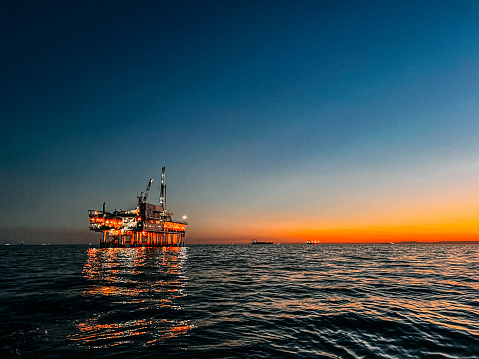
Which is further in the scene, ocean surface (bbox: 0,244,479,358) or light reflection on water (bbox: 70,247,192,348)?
light reflection on water (bbox: 70,247,192,348)

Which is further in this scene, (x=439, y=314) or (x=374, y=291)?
(x=374, y=291)

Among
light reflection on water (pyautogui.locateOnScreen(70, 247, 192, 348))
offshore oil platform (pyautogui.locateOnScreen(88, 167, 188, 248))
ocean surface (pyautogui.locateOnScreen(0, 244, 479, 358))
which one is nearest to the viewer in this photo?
ocean surface (pyautogui.locateOnScreen(0, 244, 479, 358))

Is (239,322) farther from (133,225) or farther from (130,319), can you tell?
(133,225)

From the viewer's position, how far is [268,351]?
712cm

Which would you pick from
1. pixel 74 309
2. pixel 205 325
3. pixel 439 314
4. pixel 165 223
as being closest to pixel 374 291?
pixel 439 314

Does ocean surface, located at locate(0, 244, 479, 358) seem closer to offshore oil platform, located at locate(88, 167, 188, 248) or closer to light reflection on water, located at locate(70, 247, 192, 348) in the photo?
light reflection on water, located at locate(70, 247, 192, 348)

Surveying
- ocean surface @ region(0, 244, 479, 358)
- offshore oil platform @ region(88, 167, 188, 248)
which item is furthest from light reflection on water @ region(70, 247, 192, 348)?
offshore oil platform @ region(88, 167, 188, 248)

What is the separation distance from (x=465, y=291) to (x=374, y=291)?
5.46 meters

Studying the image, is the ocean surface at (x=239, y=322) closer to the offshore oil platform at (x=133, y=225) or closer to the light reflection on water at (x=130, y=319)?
the light reflection on water at (x=130, y=319)

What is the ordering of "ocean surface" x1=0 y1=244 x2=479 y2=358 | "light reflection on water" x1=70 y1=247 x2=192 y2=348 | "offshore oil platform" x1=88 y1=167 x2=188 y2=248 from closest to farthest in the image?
"ocean surface" x1=0 y1=244 x2=479 y2=358 < "light reflection on water" x1=70 y1=247 x2=192 y2=348 < "offshore oil platform" x1=88 y1=167 x2=188 y2=248

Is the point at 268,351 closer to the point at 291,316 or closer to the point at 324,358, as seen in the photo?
the point at 324,358

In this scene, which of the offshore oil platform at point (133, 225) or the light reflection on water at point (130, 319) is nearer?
the light reflection on water at point (130, 319)

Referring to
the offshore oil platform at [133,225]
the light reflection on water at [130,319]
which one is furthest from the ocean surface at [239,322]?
the offshore oil platform at [133,225]

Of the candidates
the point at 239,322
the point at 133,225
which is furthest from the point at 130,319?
the point at 133,225
